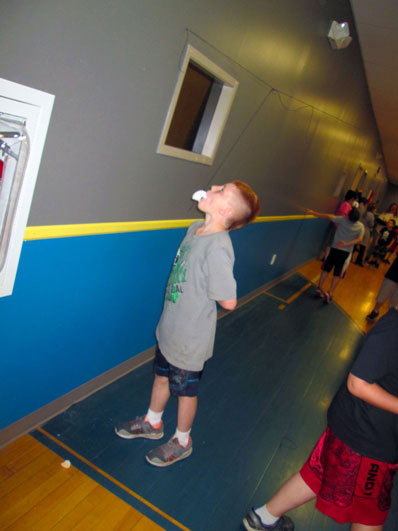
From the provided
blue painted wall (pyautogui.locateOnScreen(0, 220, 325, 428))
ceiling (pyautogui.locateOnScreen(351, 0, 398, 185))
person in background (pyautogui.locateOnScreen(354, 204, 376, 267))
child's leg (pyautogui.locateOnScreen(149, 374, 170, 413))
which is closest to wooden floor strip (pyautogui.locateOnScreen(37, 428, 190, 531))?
blue painted wall (pyautogui.locateOnScreen(0, 220, 325, 428))

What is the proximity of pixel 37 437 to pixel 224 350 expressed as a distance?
181 centimetres

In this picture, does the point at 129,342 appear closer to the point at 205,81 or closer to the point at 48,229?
the point at 48,229

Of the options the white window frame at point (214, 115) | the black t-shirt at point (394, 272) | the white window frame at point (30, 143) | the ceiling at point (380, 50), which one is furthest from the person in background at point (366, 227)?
the white window frame at point (30, 143)

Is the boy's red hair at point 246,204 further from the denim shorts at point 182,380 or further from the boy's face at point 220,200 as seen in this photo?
the denim shorts at point 182,380

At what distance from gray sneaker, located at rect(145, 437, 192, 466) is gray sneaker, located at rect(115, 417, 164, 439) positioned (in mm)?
118

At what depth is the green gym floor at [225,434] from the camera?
1800mm

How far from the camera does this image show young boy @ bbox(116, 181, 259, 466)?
5.18 ft

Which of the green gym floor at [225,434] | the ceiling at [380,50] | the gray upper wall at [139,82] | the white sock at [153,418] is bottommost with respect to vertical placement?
the green gym floor at [225,434]

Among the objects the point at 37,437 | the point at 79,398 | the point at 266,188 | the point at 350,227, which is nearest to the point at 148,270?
the point at 79,398

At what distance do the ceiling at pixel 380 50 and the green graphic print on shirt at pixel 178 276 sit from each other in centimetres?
368

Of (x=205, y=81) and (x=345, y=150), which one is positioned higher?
(x=345, y=150)

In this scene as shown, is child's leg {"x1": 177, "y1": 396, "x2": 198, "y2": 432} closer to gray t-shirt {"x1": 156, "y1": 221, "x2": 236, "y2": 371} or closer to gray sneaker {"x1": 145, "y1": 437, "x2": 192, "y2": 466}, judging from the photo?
gray sneaker {"x1": 145, "y1": 437, "x2": 192, "y2": 466}

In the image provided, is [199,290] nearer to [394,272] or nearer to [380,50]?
[394,272]

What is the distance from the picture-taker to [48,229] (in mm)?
1541
